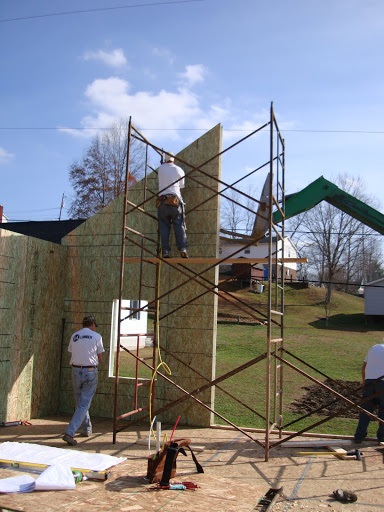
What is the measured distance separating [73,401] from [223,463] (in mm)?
3786

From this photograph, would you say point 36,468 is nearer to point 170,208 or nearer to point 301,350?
point 170,208

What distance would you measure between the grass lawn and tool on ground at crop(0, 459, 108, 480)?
4.69m

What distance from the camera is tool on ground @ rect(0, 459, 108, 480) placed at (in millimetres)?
5270

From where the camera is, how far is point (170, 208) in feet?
→ 26.0

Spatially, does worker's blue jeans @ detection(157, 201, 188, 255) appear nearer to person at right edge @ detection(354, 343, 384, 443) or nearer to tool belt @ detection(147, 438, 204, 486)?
person at right edge @ detection(354, 343, 384, 443)

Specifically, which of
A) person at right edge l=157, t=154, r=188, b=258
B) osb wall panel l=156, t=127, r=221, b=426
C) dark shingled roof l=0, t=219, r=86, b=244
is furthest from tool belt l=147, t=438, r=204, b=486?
dark shingled roof l=0, t=219, r=86, b=244

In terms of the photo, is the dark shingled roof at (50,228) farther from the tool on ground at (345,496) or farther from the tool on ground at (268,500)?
the tool on ground at (345,496)

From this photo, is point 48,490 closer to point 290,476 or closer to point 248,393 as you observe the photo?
point 290,476

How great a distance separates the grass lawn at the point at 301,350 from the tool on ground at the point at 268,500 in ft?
14.7

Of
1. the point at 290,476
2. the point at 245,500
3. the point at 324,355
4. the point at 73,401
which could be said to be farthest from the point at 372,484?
the point at 324,355

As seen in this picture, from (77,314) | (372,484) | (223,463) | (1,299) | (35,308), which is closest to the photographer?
(372,484)

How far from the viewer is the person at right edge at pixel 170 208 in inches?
311

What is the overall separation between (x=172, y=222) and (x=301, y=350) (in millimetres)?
12056

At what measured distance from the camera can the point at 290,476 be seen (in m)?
5.85
